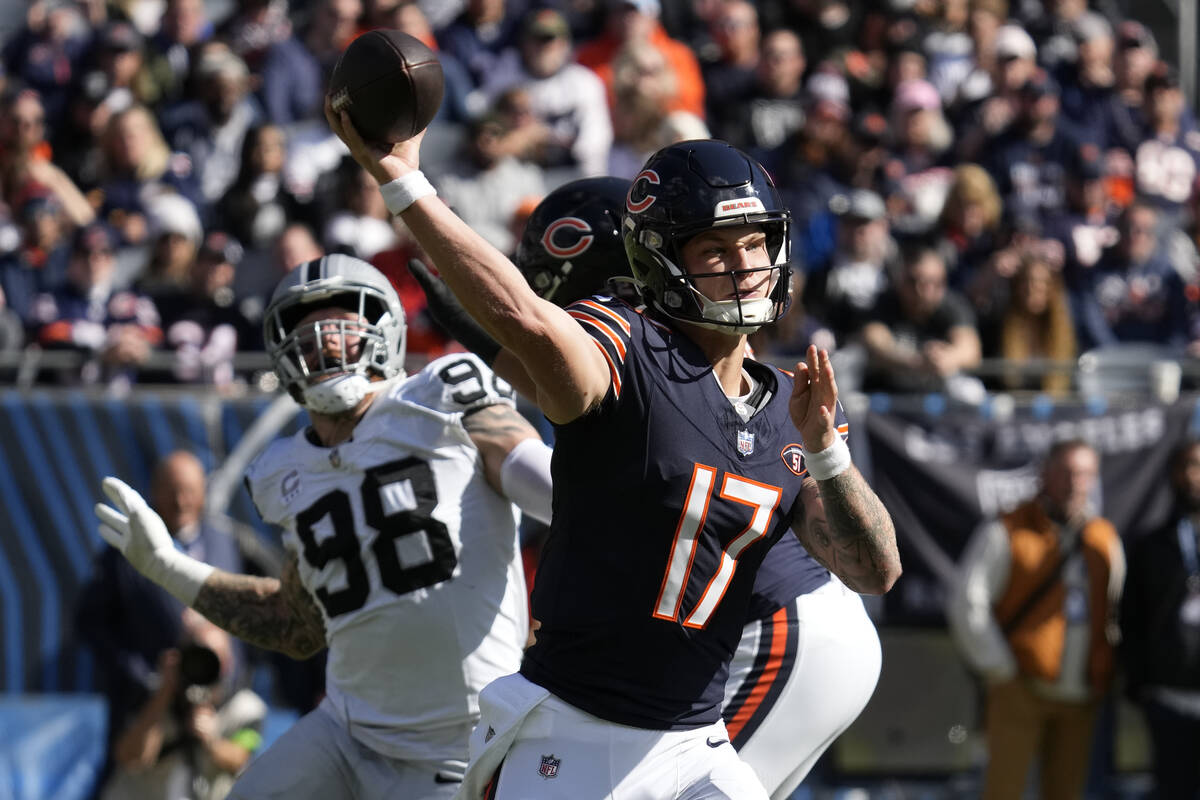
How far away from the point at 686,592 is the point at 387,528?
105cm

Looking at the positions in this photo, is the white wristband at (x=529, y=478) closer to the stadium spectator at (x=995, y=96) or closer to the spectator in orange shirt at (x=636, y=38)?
the spectator in orange shirt at (x=636, y=38)

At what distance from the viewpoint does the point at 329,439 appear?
4.33 m

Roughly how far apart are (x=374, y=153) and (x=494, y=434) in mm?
1186

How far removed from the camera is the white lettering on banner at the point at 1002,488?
7797 mm

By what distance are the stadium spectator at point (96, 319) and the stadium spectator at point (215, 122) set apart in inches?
44.1

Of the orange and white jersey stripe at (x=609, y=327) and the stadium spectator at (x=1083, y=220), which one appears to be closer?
the orange and white jersey stripe at (x=609, y=327)

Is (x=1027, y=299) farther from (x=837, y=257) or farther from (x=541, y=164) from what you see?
(x=541, y=164)

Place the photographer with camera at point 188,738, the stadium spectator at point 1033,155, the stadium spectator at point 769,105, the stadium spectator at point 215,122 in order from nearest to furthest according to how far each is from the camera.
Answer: the photographer with camera at point 188,738, the stadium spectator at point 215,122, the stadium spectator at point 1033,155, the stadium spectator at point 769,105

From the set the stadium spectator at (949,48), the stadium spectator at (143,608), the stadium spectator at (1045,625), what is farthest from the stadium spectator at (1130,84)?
the stadium spectator at (143,608)

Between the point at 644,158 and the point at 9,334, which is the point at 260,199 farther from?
the point at 644,158

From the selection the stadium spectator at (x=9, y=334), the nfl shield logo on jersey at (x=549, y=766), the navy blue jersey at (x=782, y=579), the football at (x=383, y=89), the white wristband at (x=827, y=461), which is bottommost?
the nfl shield logo on jersey at (x=549, y=766)

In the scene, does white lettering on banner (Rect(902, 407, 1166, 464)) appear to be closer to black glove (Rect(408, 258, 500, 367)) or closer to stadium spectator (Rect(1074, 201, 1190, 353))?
stadium spectator (Rect(1074, 201, 1190, 353))

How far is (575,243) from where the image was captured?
4277mm

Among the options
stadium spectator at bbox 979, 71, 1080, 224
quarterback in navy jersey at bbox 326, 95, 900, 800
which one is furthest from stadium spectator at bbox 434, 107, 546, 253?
quarterback in navy jersey at bbox 326, 95, 900, 800
